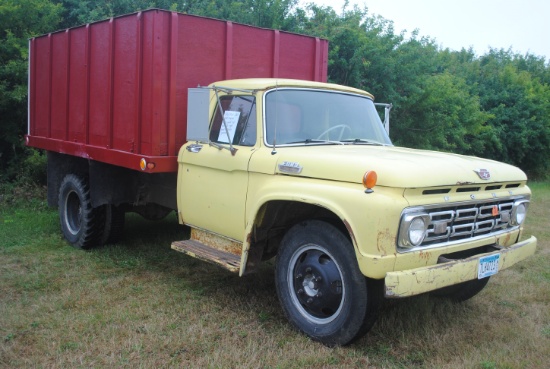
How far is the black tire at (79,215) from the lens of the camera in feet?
22.6

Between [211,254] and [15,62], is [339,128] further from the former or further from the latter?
[15,62]

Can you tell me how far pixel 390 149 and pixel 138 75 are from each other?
2702 mm

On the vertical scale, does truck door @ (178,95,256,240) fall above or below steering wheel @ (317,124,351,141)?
below

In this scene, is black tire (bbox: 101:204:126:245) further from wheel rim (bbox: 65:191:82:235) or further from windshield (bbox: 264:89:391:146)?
windshield (bbox: 264:89:391:146)

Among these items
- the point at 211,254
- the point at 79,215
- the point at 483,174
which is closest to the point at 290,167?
the point at 211,254

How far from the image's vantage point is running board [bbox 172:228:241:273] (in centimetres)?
475

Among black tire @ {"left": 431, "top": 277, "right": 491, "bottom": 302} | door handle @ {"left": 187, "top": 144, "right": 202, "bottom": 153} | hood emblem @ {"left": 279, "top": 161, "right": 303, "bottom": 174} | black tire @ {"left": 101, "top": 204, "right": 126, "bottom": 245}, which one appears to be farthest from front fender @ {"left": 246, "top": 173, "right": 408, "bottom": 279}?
black tire @ {"left": 101, "top": 204, "right": 126, "bottom": 245}

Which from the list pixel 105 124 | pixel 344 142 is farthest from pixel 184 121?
pixel 344 142

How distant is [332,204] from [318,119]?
52.3 inches

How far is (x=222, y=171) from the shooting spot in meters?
4.99

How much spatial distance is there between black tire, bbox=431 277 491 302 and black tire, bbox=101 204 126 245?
4051 millimetres

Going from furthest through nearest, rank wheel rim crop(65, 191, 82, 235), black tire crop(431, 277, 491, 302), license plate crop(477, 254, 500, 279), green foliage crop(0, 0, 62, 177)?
green foliage crop(0, 0, 62, 177) → wheel rim crop(65, 191, 82, 235) → black tire crop(431, 277, 491, 302) → license plate crop(477, 254, 500, 279)

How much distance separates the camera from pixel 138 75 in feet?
18.7

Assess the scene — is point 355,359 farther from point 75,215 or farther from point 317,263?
point 75,215
